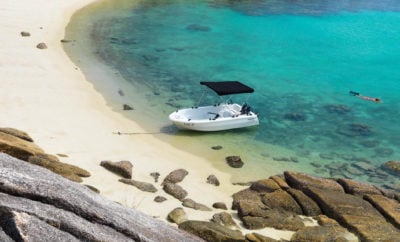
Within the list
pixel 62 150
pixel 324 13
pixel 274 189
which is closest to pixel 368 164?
pixel 274 189

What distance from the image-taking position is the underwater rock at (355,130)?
119ft

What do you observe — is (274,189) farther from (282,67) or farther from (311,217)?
(282,67)

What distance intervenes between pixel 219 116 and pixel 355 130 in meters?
11.2

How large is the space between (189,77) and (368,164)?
2068cm

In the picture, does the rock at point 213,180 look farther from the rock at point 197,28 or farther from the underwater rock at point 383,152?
the rock at point 197,28

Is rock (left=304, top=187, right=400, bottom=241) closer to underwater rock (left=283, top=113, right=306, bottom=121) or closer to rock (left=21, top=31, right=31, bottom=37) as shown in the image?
underwater rock (left=283, top=113, right=306, bottom=121)

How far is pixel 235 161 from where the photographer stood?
95.3 ft

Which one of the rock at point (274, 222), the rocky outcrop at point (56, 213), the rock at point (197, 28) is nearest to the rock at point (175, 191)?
the rock at point (274, 222)

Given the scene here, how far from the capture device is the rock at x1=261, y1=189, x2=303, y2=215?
A: 891 inches

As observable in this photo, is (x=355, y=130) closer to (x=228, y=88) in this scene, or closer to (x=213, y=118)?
(x=228, y=88)

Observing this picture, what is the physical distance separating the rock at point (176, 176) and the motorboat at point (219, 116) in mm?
6217

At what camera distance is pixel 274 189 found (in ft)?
80.1

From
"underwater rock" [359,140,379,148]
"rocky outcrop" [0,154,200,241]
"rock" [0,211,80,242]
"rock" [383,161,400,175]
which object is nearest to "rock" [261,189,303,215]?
"rock" [383,161,400,175]

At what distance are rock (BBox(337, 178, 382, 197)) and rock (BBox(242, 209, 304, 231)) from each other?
5097 millimetres
